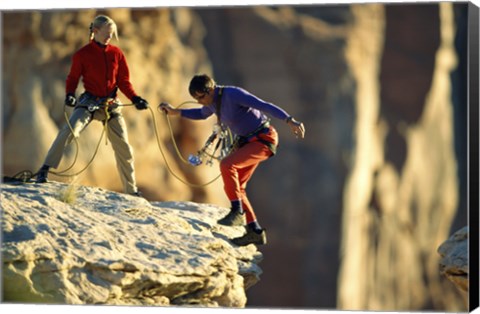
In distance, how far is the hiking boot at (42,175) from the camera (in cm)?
1159

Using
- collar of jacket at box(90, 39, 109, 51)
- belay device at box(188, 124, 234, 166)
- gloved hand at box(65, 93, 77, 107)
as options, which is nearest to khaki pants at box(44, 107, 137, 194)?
gloved hand at box(65, 93, 77, 107)

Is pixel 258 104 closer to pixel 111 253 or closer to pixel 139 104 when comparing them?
pixel 139 104

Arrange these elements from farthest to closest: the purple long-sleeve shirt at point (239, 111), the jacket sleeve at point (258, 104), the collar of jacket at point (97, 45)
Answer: the collar of jacket at point (97, 45), the purple long-sleeve shirt at point (239, 111), the jacket sleeve at point (258, 104)

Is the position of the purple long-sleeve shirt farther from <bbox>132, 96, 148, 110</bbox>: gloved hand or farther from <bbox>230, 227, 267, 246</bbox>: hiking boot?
<bbox>230, 227, 267, 246</bbox>: hiking boot

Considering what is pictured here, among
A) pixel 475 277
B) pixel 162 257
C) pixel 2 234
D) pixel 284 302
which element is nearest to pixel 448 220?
pixel 475 277

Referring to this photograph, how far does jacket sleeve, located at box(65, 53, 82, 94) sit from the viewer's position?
11523mm

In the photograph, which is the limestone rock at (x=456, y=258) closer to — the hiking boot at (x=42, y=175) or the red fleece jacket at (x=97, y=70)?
A: the red fleece jacket at (x=97, y=70)

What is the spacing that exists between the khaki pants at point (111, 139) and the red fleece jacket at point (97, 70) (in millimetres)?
181

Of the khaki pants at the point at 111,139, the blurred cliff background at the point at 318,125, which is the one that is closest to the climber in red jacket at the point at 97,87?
the khaki pants at the point at 111,139

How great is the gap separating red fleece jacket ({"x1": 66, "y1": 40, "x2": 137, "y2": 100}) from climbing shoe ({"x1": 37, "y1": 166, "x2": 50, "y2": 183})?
2.36 ft

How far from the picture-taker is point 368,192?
13.1 m

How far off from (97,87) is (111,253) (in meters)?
1.58

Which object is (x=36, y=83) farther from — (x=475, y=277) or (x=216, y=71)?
(x=475, y=277)

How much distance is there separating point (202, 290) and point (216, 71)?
10.1ft
